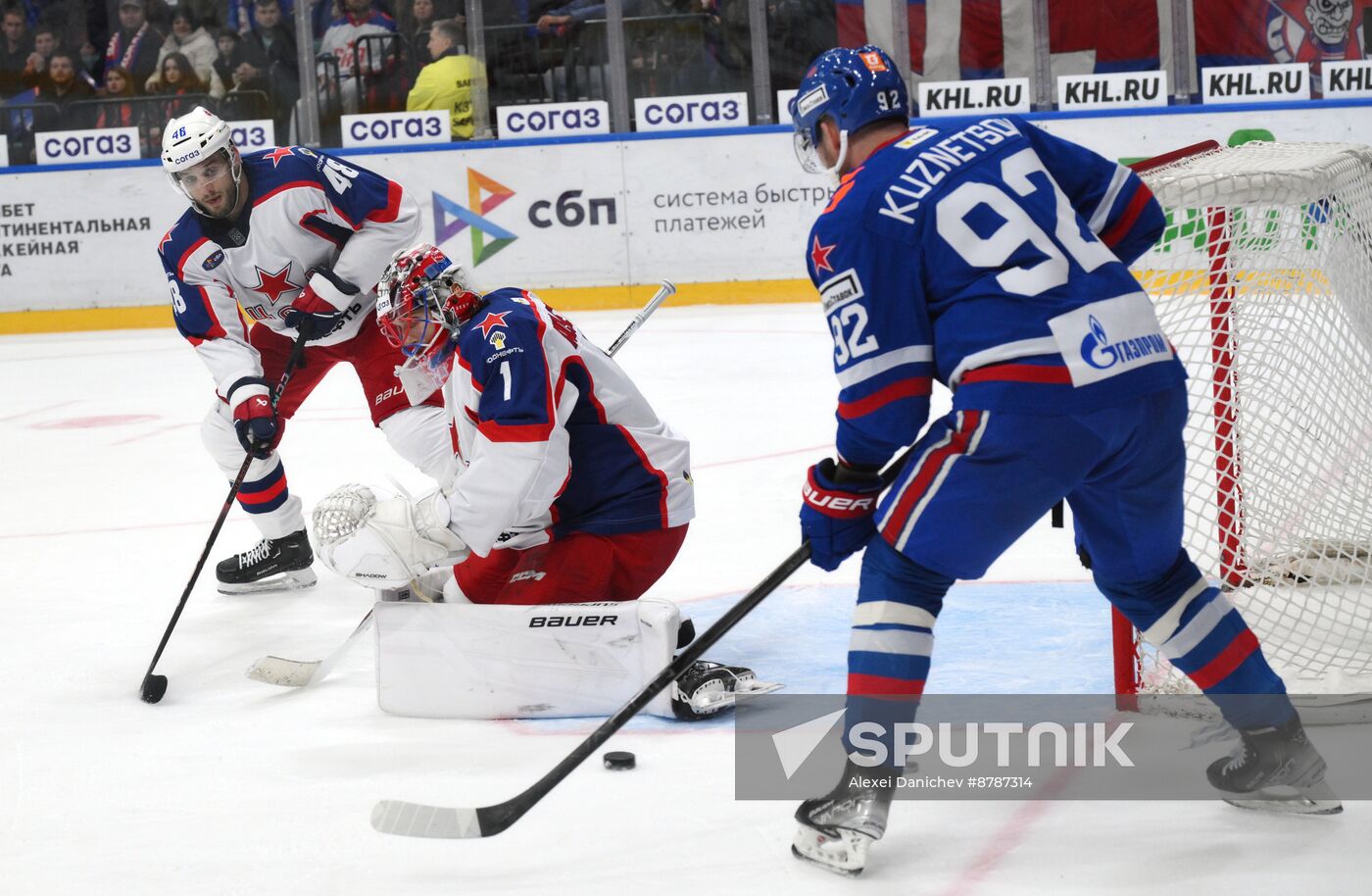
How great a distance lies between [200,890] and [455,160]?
731 centimetres

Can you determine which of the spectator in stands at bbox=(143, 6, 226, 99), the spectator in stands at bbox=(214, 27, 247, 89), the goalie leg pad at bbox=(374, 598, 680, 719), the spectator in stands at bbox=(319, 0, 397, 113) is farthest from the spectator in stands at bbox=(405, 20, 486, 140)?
the goalie leg pad at bbox=(374, 598, 680, 719)

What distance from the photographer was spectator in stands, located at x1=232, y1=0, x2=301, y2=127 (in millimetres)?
9453

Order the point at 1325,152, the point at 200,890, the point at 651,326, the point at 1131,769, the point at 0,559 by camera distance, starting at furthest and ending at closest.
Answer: the point at 651,326 < the point at 0,559 < the point at 1325,152 < the point at 1131,769 < the point at 200,890

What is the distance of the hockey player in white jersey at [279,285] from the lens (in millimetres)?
3787

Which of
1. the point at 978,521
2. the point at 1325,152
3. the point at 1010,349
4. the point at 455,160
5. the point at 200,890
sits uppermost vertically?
the point at 455,160

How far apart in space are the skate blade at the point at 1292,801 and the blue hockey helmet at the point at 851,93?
1.08m

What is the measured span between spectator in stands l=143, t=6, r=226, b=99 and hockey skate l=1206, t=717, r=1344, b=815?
8.90 meters

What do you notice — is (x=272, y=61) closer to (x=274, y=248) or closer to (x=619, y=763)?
(x=274, y=248)

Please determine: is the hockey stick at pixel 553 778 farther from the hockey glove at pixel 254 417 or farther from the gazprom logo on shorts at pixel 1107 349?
the hockey glove at pixel 254 417

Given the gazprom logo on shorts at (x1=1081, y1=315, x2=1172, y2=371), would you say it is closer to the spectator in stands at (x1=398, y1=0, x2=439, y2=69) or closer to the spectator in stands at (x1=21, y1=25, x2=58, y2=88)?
the spectator in stands at (x1=398, y1=0, x2=439, y2=69)

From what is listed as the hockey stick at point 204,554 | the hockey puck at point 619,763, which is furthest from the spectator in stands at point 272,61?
the hockey puck at point 619,763

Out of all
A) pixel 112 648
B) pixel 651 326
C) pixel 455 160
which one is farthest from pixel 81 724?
pixel 455 160

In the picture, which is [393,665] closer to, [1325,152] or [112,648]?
[112,648]

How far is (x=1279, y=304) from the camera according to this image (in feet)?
9.25
